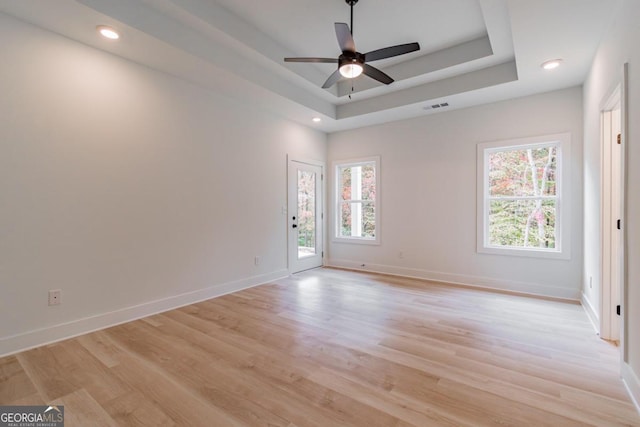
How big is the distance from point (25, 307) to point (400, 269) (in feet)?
15.6

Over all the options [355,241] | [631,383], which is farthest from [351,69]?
[355,241]

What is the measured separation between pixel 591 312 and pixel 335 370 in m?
2.92

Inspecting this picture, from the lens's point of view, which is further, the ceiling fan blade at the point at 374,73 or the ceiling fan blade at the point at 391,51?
the ceiling fan blade at the point at 374,73

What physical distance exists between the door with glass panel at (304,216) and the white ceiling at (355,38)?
1.26 m

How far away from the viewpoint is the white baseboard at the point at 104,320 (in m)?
2.50

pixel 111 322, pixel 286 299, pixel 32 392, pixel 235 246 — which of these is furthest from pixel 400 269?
pixel 32 392

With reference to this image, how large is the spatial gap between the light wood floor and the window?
7.75ft

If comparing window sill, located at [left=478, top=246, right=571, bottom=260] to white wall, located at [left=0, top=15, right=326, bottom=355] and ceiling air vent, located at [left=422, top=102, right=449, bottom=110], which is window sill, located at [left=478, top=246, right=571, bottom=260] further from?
white wall, located at [left=0, top=15, right=326, bottom=355]

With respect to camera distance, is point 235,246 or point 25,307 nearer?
point 25,307

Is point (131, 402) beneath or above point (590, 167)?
beneath

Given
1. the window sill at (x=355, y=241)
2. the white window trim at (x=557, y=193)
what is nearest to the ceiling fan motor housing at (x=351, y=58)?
the white window trim at (x=557, y=193)

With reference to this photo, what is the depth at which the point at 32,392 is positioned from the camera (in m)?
1.94

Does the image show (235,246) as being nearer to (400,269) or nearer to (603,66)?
(400,269)

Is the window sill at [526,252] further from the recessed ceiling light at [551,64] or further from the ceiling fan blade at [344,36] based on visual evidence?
the ceiling fan blade at [344,36]
